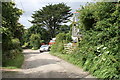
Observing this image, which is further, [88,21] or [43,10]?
[43,10]

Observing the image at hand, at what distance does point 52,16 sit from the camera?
159 ft

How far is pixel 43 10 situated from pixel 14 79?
148ft

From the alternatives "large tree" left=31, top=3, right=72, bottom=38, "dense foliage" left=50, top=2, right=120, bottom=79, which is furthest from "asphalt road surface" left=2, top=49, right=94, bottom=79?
"large tree" left=31, top=3, right=72, bottom=38

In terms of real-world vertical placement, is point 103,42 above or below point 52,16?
below

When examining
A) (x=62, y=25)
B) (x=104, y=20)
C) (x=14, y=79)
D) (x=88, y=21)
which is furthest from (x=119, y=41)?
(x=62, y=25)

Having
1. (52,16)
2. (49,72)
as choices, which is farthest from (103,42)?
(52,16)

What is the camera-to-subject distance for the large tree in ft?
156

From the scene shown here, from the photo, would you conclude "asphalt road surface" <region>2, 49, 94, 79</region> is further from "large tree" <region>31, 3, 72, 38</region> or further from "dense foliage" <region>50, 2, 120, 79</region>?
"large tree" <region>31, 3, 72, 38</region>

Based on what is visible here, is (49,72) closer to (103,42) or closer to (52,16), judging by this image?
(103,42)

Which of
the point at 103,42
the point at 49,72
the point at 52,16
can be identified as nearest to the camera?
the point at 103,42

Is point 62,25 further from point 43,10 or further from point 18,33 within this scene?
point 18,33

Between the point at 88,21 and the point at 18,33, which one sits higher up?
the point at 88,21

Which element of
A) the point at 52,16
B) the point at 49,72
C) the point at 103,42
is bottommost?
the point at 49,72

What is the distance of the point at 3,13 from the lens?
9055mm
